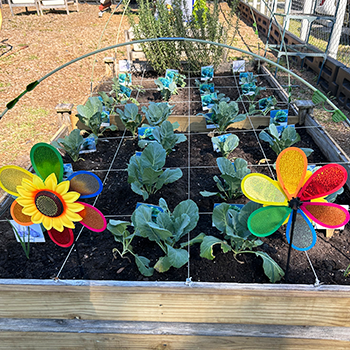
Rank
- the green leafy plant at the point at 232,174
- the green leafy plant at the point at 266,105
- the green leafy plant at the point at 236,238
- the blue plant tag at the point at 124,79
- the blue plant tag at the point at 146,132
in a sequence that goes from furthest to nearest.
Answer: the blue plant tag at the point at 124,79 → the green leafy plant at the point at 266,105 → the blue plant tag at the point at 146,132 → the green leafy plant at the point at 232,174 → the green leafy plant at the point at 236,238

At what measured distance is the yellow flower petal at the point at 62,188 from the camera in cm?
109

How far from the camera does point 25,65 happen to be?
5.39 meters

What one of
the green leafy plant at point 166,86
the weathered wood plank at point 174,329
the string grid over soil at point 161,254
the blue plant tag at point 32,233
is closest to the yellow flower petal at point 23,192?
the string grid over soil at point 161,254

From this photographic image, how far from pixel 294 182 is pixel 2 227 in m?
1.58

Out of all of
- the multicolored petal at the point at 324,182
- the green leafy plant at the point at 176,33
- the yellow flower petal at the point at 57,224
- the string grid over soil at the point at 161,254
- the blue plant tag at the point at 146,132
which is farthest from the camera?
the green leafy plant at the point at 176,33

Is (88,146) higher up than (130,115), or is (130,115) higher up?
(130,115)

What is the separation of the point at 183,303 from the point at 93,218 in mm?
457

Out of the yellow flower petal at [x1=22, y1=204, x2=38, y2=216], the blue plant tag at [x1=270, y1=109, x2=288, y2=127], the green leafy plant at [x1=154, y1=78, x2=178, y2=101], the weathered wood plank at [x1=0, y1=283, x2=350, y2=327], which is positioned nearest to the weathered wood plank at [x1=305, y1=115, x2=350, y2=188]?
the blue plant tag at [x1=270, y1=109, x2=288, y2=127]

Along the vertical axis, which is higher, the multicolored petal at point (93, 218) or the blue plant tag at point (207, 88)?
the multicolored petal at point (93, 218)

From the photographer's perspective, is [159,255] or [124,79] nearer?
[159,255]

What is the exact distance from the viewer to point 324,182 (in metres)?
1.09

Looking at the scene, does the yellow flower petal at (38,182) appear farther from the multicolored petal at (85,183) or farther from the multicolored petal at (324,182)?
the multicolored petal at (324,182)

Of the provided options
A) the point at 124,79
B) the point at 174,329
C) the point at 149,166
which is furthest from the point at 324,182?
the point at 124,79

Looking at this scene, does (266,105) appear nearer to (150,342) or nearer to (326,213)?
(326,213)
